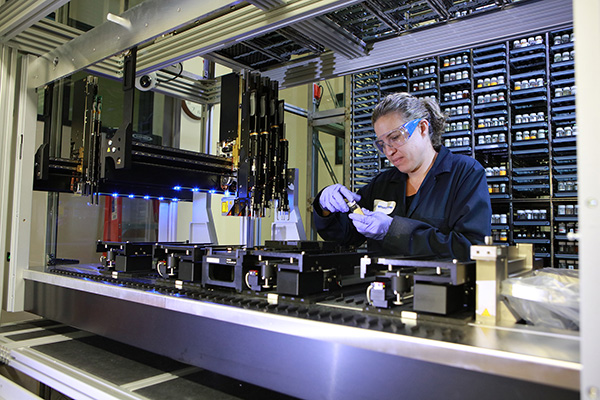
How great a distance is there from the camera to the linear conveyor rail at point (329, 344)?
2.27 ft

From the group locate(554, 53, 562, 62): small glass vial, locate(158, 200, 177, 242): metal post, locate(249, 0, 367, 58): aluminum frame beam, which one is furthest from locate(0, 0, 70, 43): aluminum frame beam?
A: locate(554, 53, 562, 62): small glass vial


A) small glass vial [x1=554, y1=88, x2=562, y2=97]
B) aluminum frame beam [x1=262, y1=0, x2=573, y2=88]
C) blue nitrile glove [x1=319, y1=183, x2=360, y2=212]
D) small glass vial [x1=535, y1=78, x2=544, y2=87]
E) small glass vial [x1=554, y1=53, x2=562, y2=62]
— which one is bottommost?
blue nitrile glove [x1=319, y1=183, x2=360, y2=212]

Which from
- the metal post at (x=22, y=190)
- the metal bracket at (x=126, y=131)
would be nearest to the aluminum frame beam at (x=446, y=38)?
the metal bracket at (x=126, y=131)

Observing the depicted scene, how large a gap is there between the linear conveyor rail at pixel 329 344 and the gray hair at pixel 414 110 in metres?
1.21

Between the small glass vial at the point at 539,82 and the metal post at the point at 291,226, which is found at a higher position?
the small glass vial at the point at 539,82

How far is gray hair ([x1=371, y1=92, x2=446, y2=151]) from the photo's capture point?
6.75 feet

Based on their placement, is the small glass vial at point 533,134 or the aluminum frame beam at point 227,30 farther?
the small glass vial at point 533,134

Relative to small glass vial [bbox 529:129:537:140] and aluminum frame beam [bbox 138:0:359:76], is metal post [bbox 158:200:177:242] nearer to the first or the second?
aluminum frame beam [bbox 138:0:359:76]

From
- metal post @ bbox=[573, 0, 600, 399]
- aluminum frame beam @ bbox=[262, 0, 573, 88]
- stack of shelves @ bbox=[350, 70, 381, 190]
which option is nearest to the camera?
metal post @ bbox=[573, 0, 600, 399]

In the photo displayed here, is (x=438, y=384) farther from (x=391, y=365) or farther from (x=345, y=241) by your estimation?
(x=345, y=241)

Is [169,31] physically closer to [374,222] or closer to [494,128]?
[374,222]

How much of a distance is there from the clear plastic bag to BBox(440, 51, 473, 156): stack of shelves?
2.92 meters

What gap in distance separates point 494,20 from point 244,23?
1044 millimetres

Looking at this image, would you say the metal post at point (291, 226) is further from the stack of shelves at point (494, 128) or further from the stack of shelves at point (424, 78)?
the stack of shelves at point (424, 78)
